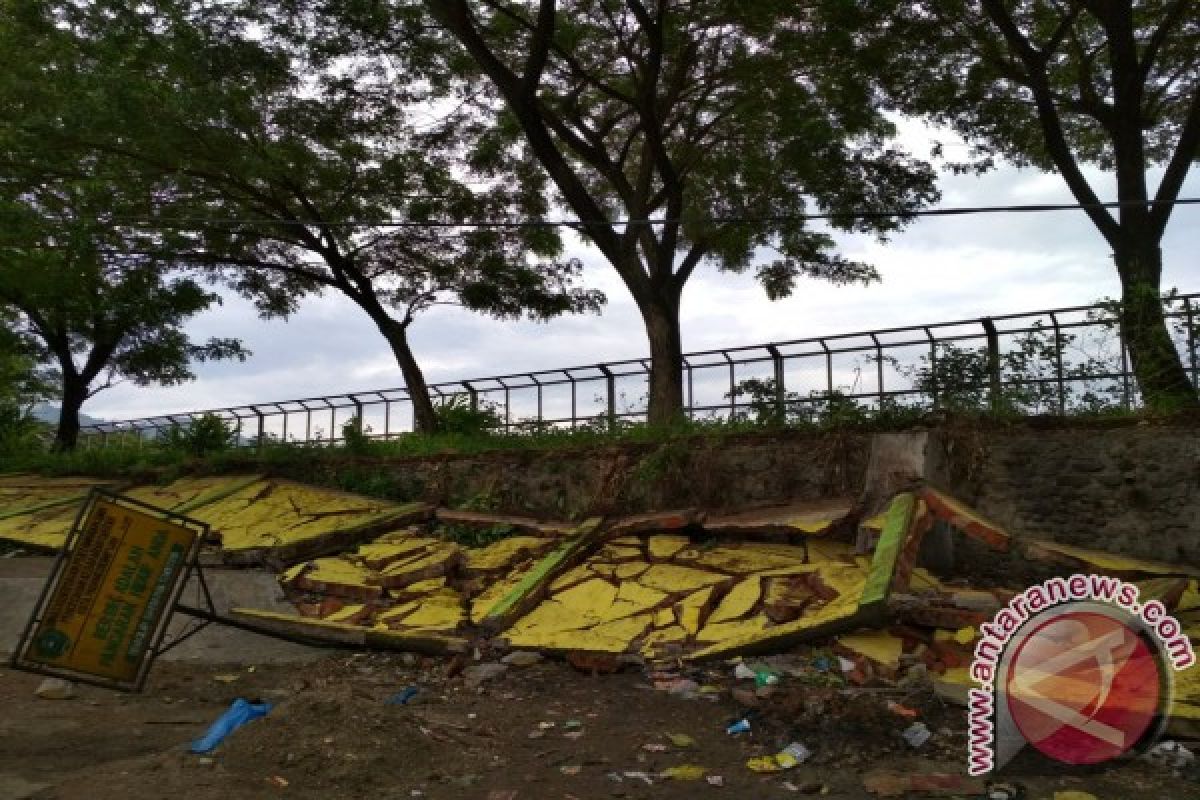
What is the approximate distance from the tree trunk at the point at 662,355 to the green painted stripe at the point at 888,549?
183 inches

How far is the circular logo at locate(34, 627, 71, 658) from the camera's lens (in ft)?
15.4

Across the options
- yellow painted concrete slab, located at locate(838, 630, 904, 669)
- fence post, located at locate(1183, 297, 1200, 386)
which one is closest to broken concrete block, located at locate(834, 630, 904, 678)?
yellow painted concrete slab, located at locate(838, 630, 904, 669)

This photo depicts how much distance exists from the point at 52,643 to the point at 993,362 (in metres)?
9.06

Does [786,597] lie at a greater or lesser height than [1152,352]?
lesser

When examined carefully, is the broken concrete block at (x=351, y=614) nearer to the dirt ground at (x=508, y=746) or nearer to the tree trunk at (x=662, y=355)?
the dirt ground at (x=508, y=746)

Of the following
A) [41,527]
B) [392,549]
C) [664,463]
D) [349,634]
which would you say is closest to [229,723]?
[349,634]

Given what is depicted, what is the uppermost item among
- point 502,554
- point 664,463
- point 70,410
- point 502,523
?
point 70,410

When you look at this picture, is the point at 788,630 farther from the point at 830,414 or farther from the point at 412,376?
the point at 412,376

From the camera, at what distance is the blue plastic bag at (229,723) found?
441cm

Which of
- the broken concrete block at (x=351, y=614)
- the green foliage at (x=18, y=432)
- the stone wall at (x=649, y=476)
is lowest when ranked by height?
the broken concrete block at (x=351, y=614)

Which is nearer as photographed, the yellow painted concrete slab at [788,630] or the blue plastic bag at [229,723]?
the blue plastic bag at [229,723]

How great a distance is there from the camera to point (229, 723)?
475 cm

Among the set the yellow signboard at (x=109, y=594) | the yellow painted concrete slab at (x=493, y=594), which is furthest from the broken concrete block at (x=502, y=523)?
the yellow signboard at (x=109, y=594)

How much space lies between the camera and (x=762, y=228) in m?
13.5
